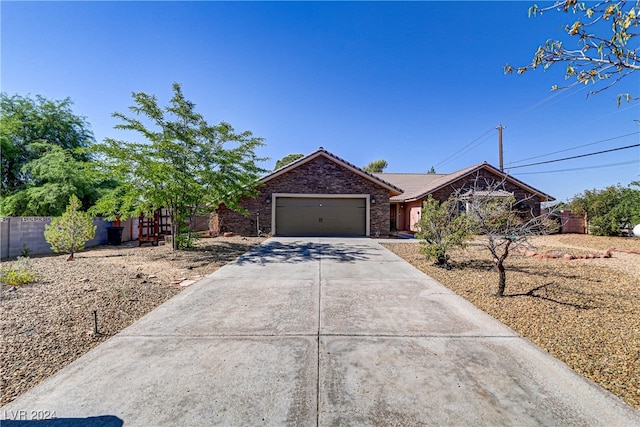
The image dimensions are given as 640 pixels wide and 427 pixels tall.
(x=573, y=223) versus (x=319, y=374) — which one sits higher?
(x=573, y=223)

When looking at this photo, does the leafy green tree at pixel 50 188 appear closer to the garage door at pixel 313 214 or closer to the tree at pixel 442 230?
the garage door at pixel 313 214

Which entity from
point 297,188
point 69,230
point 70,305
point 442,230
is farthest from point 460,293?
point 297,188

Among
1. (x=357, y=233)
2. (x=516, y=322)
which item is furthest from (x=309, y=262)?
(x=357, y=233)

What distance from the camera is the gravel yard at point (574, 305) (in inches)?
114

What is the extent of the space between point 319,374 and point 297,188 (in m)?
13.9

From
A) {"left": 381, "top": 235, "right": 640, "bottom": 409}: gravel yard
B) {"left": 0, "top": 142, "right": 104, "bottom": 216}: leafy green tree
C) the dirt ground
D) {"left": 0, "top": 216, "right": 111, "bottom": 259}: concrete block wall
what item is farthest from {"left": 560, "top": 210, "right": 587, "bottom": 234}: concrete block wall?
{"left": 0, "top": 142, "right": 104, "bottom": 216}: leafy green tree

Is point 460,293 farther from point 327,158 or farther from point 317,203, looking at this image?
point 327,158

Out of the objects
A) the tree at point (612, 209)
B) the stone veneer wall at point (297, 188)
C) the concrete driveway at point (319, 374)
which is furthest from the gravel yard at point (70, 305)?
the tree at point (612, 209)

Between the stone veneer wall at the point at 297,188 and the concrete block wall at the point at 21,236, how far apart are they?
25.2ft

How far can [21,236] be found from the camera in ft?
30.3

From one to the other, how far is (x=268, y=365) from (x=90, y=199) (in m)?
16.8

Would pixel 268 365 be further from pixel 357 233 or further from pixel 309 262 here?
pixel 357 233

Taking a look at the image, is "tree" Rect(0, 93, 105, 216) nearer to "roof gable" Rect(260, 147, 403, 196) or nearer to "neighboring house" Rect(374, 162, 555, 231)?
"roof gable" Rect(260, 147, 403, 196)

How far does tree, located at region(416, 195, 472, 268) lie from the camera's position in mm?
7492
